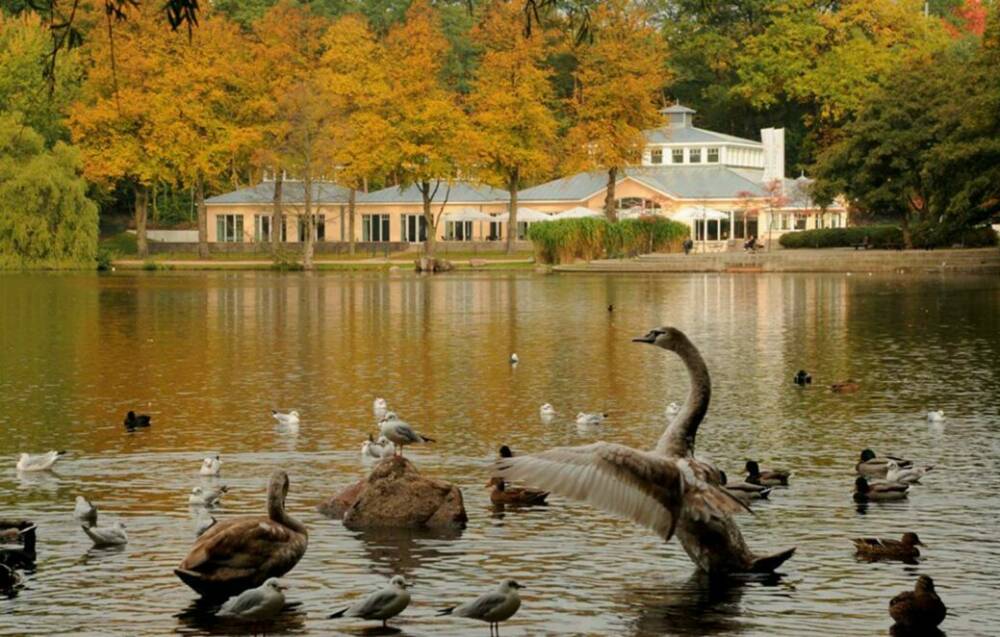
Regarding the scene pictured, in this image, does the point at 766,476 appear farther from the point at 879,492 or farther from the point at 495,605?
the point at 495,605

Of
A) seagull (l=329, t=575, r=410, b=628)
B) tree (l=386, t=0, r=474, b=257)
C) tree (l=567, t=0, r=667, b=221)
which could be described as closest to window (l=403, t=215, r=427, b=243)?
tree (l=386, t=0, r=474, b=257)

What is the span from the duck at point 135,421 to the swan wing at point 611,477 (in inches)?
524

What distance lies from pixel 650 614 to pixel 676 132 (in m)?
112

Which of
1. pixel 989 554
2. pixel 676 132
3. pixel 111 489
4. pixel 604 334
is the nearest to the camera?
pixel 989 554

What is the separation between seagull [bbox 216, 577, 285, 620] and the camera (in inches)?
523

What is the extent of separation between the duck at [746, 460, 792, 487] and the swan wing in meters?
6.23

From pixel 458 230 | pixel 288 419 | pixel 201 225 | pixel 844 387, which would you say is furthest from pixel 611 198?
pixel 288 419

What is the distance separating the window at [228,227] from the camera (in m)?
125

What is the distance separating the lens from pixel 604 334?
44.5 metres

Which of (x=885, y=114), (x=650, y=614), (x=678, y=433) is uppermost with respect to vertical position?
(x=885, y=114)

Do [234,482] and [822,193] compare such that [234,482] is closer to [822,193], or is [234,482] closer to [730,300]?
[730,300]

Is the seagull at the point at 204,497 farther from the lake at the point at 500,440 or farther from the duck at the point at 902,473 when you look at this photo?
the duck at the point at 902,473

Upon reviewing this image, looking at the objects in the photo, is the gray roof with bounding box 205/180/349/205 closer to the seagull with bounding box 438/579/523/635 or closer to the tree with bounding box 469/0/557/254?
the tree with bounding box 469/0/557/254

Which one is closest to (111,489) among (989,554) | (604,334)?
(989,554)
